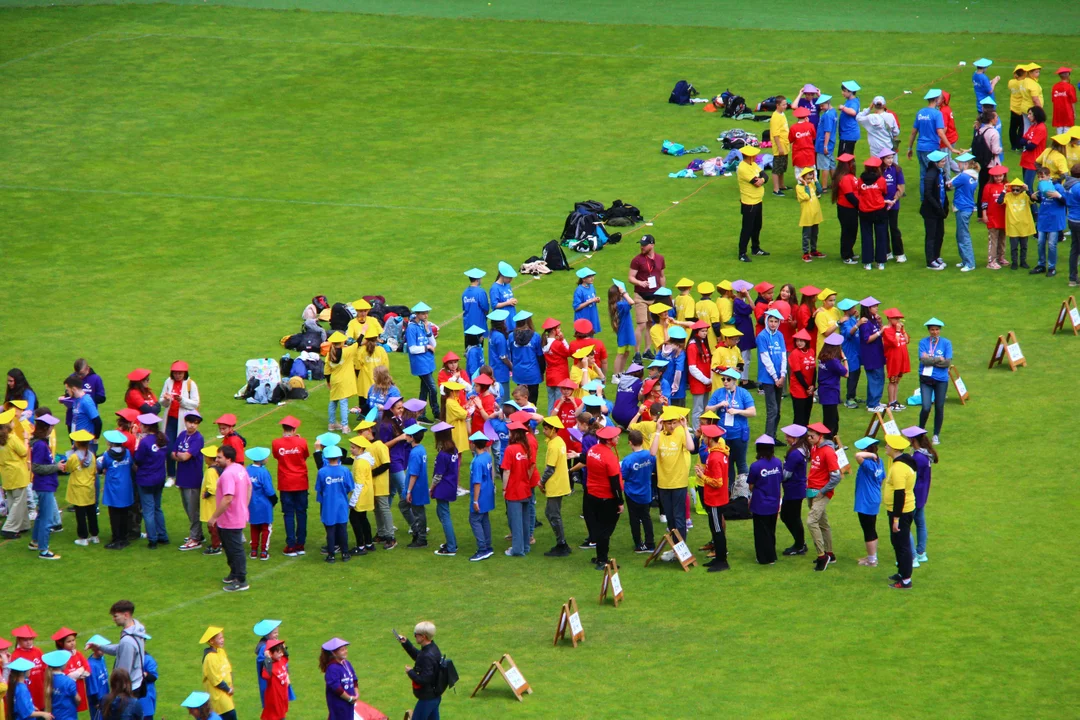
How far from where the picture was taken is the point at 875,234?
91.0ft

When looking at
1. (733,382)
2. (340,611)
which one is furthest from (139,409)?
(733,382)

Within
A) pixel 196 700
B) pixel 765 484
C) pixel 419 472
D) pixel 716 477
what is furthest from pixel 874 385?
pixel 196 700

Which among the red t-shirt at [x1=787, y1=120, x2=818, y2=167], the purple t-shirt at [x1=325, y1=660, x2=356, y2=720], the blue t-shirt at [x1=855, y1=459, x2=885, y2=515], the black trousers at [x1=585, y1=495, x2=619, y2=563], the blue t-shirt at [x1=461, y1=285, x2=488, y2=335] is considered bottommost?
the purple t-shirt at [x1=325, y1=660, x2=356, y2=720]

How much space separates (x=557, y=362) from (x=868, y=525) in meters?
5.99

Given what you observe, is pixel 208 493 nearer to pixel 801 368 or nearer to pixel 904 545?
pixel 801 368

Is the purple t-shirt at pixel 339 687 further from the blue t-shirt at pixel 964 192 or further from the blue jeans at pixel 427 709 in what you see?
the blue t-shirt at pixel 964 192

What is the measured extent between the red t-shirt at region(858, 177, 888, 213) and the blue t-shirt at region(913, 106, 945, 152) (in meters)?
3.40

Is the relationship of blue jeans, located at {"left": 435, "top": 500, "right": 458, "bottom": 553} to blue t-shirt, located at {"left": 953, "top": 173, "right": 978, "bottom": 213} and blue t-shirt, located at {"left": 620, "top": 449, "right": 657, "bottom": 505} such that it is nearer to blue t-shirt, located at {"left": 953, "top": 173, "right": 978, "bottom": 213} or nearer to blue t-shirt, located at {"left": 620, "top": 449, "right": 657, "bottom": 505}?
blue t-shirt, located at {"left": 620, "top": 449, "right": 657, "bottom": 505}

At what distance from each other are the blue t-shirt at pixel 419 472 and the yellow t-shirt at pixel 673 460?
306 cm

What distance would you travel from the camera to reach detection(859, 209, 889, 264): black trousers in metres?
27.2

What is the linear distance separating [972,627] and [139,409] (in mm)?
11472

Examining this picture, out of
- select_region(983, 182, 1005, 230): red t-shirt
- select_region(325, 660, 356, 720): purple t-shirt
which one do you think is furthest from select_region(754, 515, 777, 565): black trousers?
select_region(983, 182, 1005, 230): red t-shirt

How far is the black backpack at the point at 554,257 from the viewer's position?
1123 inches

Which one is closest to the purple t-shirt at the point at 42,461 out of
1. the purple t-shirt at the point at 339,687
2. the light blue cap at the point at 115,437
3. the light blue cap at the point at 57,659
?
the light blue cap at the point at 115,437
